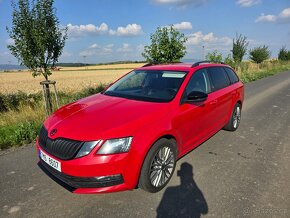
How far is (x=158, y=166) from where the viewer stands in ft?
11.7

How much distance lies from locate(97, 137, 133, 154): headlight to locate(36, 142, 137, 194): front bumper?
6 cm

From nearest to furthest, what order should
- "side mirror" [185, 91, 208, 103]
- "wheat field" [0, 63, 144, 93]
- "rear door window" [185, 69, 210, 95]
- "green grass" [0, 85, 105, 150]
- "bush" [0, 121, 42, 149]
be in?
"side mirror" [185, 91, 208, 103], "rear door window" [185, 69, 210, 95], "bush" [0, 121, 42, 149], "green grass" [0, 85, 105, 150], "wheat field" [0, 63, 144, 93]

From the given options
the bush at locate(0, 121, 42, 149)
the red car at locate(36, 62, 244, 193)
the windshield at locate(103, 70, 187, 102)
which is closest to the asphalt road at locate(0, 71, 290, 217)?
the red car at locate(36, 62, 244, 193)

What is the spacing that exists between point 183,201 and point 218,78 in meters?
2.98

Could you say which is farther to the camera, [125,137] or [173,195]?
[173,195]

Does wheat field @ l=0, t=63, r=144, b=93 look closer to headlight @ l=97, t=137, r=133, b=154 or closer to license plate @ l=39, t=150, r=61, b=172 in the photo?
license plate @ l=39, t=150, r=61, b=172

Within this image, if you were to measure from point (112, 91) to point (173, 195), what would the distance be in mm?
2148

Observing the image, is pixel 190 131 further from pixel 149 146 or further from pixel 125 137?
pixel 125 137

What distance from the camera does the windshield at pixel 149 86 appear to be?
416cm

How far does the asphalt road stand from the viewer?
125 inches

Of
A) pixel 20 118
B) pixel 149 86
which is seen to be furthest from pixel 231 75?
pixel 20 118

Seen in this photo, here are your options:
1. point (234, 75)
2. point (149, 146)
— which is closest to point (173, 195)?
point (149, 146)

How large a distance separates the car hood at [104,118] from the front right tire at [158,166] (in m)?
0.38

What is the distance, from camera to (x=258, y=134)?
6.23 meters
